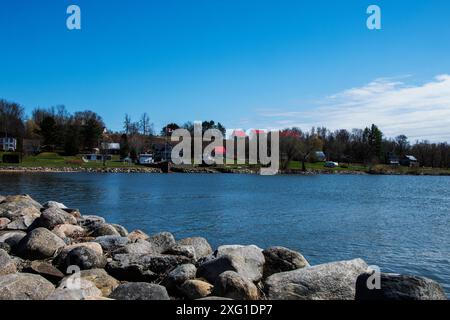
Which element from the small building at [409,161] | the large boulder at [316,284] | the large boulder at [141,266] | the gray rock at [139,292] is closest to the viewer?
the gray rock at [139,292]

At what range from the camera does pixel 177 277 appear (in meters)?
10.1

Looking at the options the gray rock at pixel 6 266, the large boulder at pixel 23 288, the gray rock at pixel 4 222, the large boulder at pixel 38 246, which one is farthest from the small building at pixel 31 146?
the large boulder at pixel 23 288

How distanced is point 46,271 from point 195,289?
3.80 metres

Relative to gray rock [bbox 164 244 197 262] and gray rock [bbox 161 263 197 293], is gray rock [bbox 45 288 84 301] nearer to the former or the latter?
gray rock [bbox 161 263 197 293]

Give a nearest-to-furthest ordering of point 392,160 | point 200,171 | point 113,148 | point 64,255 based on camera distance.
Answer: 1. point 64,255
2. point 200,171
3. point 113,148
4. point 392,160

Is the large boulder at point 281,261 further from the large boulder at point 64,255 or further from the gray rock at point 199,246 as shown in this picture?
the large boulder at point 64,255

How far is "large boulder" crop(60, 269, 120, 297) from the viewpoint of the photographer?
949 cm

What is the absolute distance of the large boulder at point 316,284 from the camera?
9.62m

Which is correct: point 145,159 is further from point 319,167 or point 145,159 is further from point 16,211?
point 16,211

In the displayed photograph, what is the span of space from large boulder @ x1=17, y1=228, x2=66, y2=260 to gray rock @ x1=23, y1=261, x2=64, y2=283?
120 centimetres

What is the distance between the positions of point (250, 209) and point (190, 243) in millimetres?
19425

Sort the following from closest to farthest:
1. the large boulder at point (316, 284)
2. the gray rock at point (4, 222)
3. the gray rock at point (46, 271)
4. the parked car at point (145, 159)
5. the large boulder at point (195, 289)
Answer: the large boulder at point (195, 289) < the large boulder at point (316, 284) < the gray rock at point (46, 271) < the gray rock at point (4, 222) < the parked car at point (145, 159)

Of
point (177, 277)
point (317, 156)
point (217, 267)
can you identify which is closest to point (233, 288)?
point (217, 267)

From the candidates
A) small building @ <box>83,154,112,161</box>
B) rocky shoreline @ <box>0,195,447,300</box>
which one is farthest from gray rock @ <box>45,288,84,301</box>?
small building @ <box>83,154,112,161</box>
